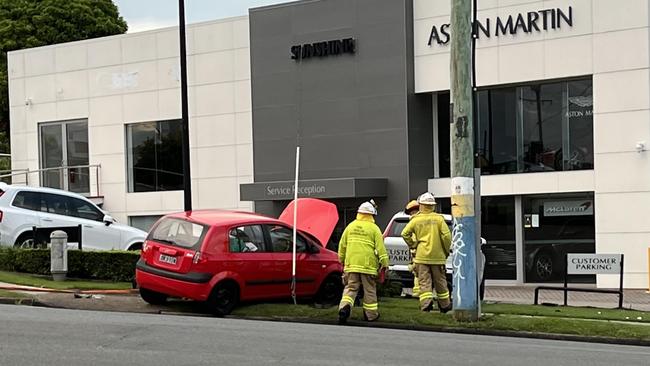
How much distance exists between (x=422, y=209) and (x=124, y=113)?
16.3m

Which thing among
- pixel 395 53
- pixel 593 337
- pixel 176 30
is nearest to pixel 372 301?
pixel 593 337

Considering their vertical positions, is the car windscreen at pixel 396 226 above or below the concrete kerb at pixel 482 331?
above

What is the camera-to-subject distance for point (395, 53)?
2330 centimetres

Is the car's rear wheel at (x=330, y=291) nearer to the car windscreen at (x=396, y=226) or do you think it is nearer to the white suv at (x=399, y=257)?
the white suv at (x=399, y=257)

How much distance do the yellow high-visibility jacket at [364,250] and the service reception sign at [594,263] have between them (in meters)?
5.12

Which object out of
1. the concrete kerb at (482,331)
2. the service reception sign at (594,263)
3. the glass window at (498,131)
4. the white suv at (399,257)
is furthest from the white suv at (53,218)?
the service reception sign at (594,263)

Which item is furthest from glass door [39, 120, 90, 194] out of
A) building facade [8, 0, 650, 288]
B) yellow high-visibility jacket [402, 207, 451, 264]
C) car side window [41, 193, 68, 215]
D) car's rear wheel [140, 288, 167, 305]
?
yellow high-visibility jacket [402, 207, 451, 264]

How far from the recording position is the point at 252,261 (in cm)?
1415

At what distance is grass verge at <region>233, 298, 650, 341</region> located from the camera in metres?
12.7

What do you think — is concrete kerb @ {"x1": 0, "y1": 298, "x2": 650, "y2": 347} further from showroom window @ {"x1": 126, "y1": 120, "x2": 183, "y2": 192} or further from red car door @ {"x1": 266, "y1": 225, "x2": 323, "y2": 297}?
showroom window @ {"x1": 126, "y1": 120, "x2": 183, "y2": 192}

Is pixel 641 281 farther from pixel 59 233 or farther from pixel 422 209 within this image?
pixel 59 233

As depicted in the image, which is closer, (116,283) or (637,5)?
(116,283)

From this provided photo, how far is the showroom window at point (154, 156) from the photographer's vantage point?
90.4 ft

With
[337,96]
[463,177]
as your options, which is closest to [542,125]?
[337,96]
